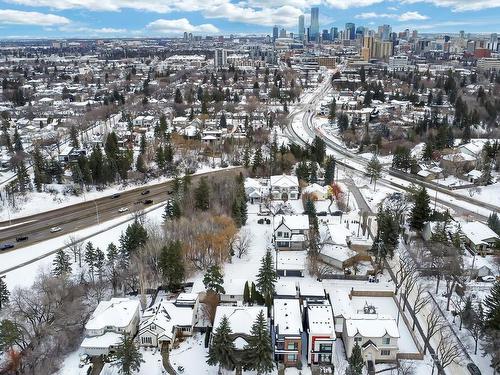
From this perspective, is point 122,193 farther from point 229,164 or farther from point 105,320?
point 105,320

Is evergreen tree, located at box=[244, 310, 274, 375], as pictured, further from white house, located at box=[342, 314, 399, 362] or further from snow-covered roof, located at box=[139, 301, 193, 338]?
snow-covered roof, located at box=[139, 301, 193, 338]

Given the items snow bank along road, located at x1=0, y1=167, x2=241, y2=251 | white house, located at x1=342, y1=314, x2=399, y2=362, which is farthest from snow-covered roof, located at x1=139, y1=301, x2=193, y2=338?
snow bank along road, located at x1=0, y1=167, x2=241, y2=251

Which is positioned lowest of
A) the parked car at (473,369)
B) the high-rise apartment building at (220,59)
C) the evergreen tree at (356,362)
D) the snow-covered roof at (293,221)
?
the parked car at (473,369)

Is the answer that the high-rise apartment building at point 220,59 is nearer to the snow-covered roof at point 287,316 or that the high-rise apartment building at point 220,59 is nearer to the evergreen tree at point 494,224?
the evergreen tree at point 494,224

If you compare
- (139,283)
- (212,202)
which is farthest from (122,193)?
(139,283)

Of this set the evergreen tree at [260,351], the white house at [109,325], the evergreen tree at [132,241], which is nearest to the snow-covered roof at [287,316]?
the evergreen tree at [260,351]

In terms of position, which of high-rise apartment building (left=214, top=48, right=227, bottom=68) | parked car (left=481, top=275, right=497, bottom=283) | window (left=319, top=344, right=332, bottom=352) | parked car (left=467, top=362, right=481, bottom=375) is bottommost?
parked car (left=467, top=362, right=481, bottom=375)
